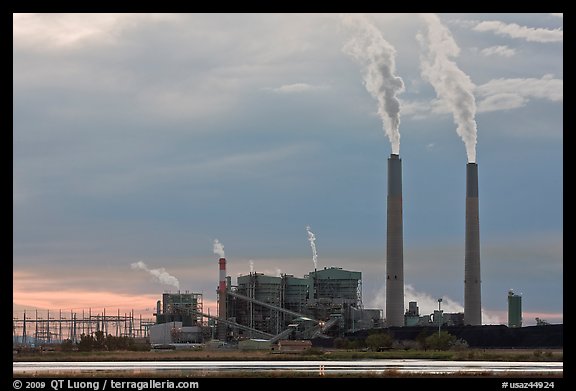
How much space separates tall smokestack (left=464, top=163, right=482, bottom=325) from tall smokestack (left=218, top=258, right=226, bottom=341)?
35231 mm

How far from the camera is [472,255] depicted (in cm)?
10362

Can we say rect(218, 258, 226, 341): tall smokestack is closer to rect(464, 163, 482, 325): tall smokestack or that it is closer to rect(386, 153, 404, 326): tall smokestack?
rect(386, 153, 404, 326): tall smokestack

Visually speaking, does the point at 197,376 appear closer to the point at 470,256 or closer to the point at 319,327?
the point at 470,256

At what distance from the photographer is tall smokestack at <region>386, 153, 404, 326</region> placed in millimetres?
101312

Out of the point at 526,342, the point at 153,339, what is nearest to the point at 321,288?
the point at 153,339

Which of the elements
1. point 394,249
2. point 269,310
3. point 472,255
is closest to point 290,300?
point 269,310

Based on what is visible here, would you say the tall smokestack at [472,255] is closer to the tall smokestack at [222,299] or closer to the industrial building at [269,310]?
the industrial building at [269,310]

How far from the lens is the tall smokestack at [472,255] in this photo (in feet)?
338

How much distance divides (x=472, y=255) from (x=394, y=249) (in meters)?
9.34

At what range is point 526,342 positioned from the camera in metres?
91.3

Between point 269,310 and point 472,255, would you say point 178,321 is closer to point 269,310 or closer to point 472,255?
point 269,310
